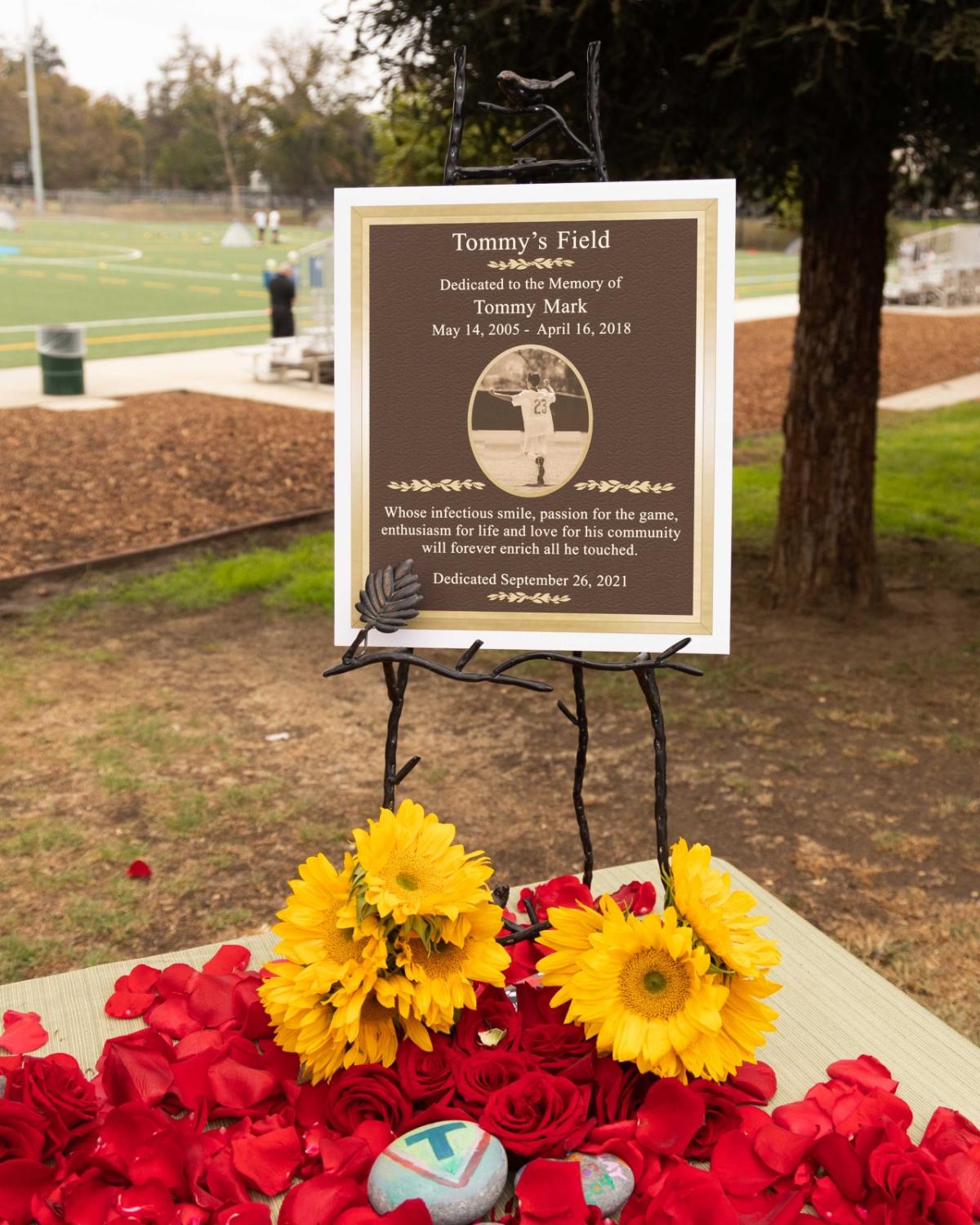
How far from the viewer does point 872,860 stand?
14.0ft

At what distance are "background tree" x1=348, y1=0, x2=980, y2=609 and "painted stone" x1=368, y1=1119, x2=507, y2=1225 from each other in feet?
12.5

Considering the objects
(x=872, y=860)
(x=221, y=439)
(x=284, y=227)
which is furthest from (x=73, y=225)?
(x=872, y=860)

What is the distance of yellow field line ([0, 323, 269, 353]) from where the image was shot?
18719 mm

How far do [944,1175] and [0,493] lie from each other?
27.5ft

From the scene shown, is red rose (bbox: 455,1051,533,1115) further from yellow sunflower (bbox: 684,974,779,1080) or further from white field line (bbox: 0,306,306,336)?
white field line (bbox: 0,306,306,336)

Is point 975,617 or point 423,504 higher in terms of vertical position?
point 423,504

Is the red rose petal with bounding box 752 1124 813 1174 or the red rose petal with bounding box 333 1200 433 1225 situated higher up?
the red rose petal with bounding box 333 1200 433 1225

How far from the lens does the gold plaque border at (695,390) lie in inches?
94.3

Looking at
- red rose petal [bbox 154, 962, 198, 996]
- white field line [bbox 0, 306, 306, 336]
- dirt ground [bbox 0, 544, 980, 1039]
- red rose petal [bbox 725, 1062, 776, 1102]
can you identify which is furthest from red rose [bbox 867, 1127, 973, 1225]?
white field line [bbox 0, 306, 306, 336]

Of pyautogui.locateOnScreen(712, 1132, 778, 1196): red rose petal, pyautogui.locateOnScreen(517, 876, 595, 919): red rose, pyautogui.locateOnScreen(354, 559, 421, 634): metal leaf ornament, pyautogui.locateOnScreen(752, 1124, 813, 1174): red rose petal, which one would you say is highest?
pyautogui.locateOnScreen(354, 559, 421, 634): metal leaf ornament

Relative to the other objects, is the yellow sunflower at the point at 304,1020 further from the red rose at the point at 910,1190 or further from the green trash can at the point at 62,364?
the green trash can at the point at 62,364

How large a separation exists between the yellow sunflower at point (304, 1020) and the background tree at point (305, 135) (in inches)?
2769

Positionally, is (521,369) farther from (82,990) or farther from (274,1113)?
(82,990)

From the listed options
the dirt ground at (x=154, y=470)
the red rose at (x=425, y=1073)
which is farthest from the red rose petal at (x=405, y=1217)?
the dirt ground at (x=154, y=470)
